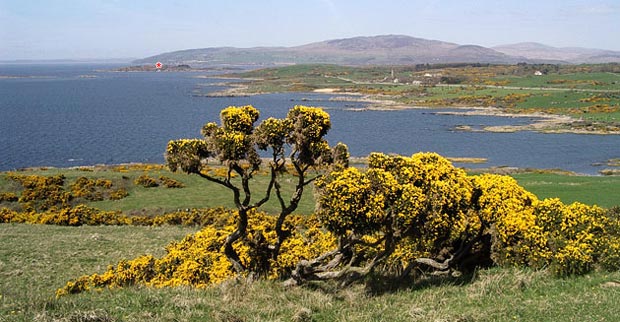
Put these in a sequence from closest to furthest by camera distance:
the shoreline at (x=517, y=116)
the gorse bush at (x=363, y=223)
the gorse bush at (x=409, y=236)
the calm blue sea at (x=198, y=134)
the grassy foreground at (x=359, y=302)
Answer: the grassy foreground at (x=359, y=302) → the gorse bush at (x=409, y=236) → the gorse bush at (x=363, y=223) → the calm blue sea at (x=198, y=134) → the shoreline at (x=517, y=116)

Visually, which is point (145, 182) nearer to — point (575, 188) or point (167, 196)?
point (167, 196)

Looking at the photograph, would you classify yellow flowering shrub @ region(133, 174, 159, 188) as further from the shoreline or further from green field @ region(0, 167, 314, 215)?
the shoreline

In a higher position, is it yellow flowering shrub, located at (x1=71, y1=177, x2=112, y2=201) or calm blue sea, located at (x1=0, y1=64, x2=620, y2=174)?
yellow flowering shrub, located at (x1=71, y1=177, x2=112, y2=201)

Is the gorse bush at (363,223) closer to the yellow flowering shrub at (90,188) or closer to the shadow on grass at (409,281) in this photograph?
the shadow on grass at (409,281)

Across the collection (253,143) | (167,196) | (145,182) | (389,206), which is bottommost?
(167,196)

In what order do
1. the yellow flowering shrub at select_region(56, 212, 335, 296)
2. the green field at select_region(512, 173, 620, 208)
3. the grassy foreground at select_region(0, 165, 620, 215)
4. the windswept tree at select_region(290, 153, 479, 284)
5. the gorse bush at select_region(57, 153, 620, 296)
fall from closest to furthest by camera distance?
the windswept tree at select_region(290, 153, 479, 284) < the gorse bush at select_region(57, 153, 620, 296) < the yellow flowering shrub at select_region(56, 212, 335, 296) < the grassy foreground at select_region(0, 165, 620, 215) < the green field at select_region(512, 173, 620, 208)

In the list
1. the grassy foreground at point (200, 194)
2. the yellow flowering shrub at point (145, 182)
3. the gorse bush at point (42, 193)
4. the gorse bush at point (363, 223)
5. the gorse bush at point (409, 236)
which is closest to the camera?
the gorse bush at point (409, 236)

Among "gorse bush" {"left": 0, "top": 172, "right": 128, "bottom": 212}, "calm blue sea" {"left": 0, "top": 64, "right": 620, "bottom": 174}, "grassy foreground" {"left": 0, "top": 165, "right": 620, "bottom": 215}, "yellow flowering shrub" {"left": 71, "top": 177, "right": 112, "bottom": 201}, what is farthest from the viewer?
"calm blue sea" {"left": 0, "top": 64, "right": 620, "bottom": 174}

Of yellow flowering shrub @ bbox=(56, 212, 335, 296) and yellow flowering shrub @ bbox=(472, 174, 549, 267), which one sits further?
yellow flowering shrub @ bbox=(56, 212, 335, 296)

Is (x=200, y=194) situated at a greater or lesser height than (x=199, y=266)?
lesser

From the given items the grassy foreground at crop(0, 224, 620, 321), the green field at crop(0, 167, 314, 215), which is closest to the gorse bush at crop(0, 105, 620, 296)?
the grassy foreground at crop(0, 224, 620, 321)

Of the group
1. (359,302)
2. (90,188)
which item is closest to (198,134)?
(90,188)

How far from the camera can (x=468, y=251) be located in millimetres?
19328

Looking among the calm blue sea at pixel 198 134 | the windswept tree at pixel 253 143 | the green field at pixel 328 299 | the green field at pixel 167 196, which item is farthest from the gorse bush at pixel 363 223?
the calm blue sea at pixel 198 134
